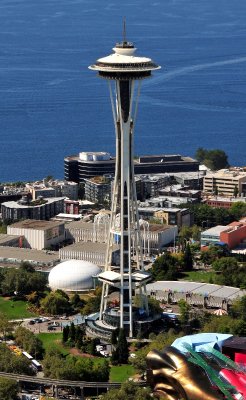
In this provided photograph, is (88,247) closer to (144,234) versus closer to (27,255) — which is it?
(27,255)

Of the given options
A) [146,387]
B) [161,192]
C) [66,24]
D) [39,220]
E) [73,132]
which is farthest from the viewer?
[66,24]

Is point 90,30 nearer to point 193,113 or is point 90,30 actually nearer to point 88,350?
point 193,113

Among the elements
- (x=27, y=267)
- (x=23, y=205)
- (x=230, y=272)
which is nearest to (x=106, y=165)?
(x=23, y=205)

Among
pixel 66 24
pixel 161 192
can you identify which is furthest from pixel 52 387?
pixel 66 24

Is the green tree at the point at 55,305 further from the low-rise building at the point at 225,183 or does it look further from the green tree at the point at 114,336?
the low-rise building at the point at 225,183

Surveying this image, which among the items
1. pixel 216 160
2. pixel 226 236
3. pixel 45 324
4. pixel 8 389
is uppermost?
pixel 8 389

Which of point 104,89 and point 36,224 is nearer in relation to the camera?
point 36,224
